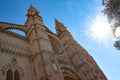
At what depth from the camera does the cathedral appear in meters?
11.4

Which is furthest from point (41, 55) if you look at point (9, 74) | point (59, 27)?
point (59, 27)

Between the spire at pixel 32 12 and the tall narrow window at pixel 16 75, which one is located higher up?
the spire at pixel 32 12

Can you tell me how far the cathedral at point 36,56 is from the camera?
11.4 metres

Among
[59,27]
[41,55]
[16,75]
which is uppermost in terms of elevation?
[59,27]

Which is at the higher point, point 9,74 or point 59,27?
point 59,27

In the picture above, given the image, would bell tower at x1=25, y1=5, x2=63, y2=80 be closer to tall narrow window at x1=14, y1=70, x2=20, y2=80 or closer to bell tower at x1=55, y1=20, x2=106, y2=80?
tall narrow window at x1=14, y1=70, x2=20, y2=80

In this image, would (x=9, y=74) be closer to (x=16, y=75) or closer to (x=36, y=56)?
(x=16, y=75)

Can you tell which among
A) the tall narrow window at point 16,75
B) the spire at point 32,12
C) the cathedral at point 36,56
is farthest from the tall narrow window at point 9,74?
the spire at point 32,12

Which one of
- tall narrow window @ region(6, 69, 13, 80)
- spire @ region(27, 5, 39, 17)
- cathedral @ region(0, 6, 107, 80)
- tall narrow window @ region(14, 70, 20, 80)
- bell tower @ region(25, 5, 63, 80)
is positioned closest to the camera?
tall narrow window @ region(6, 69, 13, 80)

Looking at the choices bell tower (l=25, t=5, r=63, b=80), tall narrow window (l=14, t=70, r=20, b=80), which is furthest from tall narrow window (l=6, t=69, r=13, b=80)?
bell tower (l=25, t=5, r=63, b=80)

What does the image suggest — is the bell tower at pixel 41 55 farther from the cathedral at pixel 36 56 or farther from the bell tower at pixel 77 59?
the bell tower at pixel 77 59

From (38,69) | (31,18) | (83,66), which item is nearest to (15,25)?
(31,18)

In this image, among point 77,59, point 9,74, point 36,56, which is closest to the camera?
point 9,74

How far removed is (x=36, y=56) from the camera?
13258 mm
